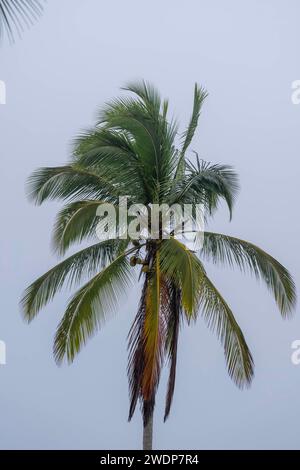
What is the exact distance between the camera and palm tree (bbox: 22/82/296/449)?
18.9 m

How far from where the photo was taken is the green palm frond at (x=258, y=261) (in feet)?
65.9

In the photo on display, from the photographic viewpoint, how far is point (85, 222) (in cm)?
1978

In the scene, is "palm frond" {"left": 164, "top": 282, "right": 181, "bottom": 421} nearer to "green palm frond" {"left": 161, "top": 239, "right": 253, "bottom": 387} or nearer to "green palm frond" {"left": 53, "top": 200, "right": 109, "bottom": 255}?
"green palm frond" {"left": 161, "top": 239, "right": 253, "bottom": 387}

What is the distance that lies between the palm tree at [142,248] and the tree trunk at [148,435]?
0.03m

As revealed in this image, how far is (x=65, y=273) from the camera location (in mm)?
20578

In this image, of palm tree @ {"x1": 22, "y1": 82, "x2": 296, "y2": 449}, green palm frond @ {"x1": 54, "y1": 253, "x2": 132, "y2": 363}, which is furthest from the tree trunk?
green palm frond @ {"x1": 54, "y1": 253, "x2": 132, "y2": 363}

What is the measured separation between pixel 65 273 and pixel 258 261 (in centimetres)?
415

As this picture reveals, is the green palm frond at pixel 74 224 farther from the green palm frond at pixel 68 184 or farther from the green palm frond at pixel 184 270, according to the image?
the green palm frond at pixel 184 270

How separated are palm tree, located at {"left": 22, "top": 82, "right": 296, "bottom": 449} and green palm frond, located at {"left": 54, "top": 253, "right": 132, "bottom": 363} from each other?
0.06 ft

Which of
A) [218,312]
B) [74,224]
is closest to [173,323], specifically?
[218,312]
